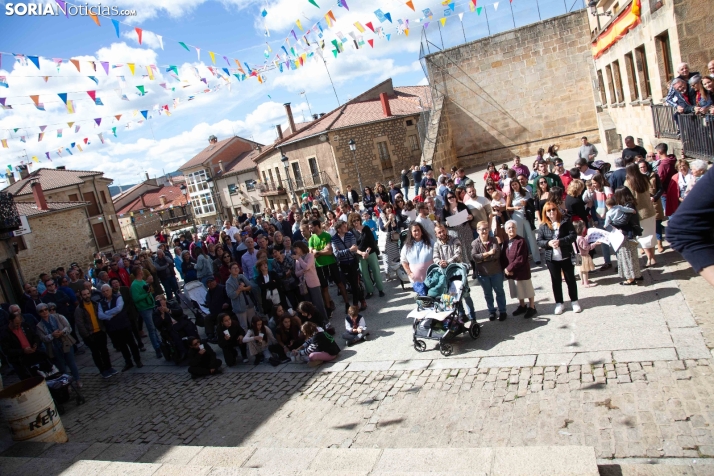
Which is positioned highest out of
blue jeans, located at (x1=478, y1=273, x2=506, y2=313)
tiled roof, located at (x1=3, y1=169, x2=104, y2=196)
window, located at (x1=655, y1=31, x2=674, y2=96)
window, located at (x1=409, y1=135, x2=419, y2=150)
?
tiled roof, located at (x1=3, y1=169, x2=104, y2=196)

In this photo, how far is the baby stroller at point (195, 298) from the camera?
10.0m

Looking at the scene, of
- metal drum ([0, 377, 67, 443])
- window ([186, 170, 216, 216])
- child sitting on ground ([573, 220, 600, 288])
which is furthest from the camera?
window ([186, 170, 216, 216])

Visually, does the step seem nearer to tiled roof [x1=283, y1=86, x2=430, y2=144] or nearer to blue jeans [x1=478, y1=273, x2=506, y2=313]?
blue jeans [x1=478, y1=273, x2=506, y2=313]

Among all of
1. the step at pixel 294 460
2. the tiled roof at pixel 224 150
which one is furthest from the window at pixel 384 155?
the step at pixel 294 460

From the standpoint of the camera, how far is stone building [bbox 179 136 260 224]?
56969 millimetres

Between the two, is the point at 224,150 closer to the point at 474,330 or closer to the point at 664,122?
the point at 664,122

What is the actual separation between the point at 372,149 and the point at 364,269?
27297 millimetres

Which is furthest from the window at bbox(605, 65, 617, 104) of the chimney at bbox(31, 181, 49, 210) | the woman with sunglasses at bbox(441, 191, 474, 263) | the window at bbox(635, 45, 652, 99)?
the chimney at bbox(31, 181, 49, 210)

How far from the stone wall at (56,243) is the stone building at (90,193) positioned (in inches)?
197

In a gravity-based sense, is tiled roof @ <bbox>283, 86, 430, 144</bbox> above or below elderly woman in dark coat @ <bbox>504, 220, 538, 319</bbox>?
above

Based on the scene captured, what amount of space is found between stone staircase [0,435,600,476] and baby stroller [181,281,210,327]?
13.3ft

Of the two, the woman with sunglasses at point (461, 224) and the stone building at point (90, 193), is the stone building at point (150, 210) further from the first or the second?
the woman with sunglasses at point (461, 224)

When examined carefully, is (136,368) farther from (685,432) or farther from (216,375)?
(685,432)

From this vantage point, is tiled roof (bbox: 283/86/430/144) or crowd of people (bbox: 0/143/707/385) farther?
tiled roof (bbox: 283/86/430/144)
